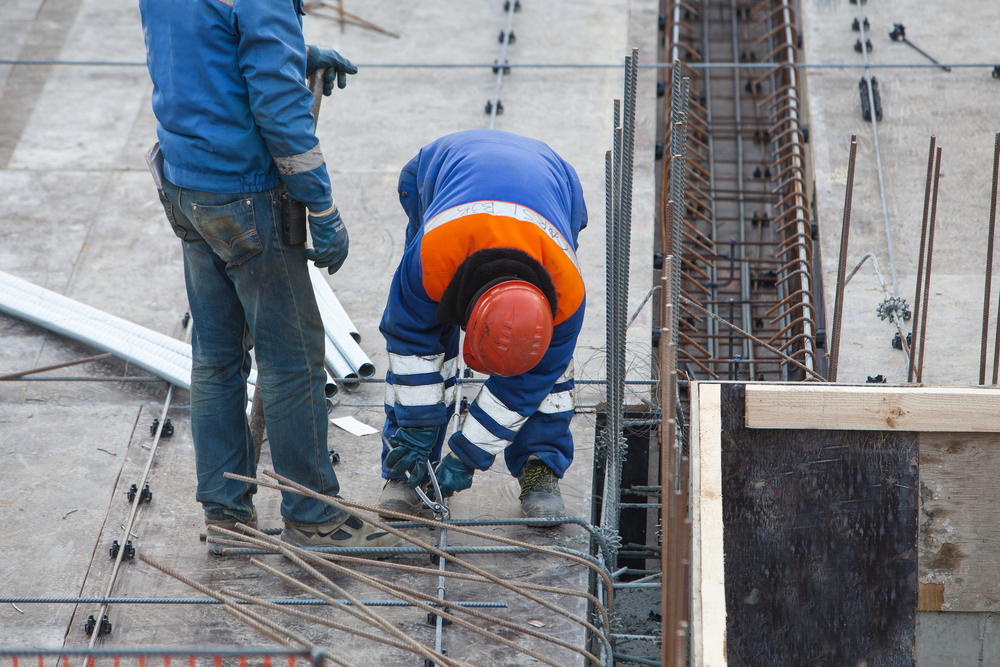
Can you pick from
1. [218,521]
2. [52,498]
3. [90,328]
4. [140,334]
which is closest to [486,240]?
[218,521]

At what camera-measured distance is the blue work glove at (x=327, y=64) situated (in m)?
4.02

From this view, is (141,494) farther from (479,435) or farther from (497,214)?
(497,214)

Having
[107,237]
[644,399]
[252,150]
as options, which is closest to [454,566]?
[644,399]

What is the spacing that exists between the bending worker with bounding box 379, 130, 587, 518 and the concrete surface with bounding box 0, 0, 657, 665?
1.11 ft

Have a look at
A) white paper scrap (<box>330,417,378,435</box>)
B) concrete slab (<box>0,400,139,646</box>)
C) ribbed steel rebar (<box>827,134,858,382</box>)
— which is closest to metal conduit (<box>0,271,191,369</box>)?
concrete slab (<box>0,400,139,646</box>)

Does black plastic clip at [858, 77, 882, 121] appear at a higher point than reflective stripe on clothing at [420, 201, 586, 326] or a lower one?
higher

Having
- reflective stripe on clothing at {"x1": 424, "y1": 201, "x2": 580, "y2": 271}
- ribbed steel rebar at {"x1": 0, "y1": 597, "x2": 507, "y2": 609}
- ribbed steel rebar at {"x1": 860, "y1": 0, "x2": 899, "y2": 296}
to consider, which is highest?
ribbed steel rebar at {"x1": 860, "y1": 0, "x2": 899, "y2": 296}

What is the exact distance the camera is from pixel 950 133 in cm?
741

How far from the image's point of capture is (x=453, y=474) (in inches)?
169

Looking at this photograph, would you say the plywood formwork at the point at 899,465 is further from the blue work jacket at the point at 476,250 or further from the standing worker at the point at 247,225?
the standing worker at the point at 247,225

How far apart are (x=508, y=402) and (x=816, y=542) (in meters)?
1.46

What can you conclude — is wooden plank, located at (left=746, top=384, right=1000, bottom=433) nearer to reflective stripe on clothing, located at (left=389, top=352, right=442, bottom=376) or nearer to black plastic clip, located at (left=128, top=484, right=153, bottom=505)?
reflective stripe on clothing, located at (left=389, top=352, right=442, bottom=376)

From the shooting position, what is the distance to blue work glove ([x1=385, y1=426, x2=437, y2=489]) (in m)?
4.22

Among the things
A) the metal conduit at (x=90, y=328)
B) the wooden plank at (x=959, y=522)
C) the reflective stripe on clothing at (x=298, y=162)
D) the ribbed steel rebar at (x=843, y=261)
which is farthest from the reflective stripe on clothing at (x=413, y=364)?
the wooden plank at (x=959, y=522)
